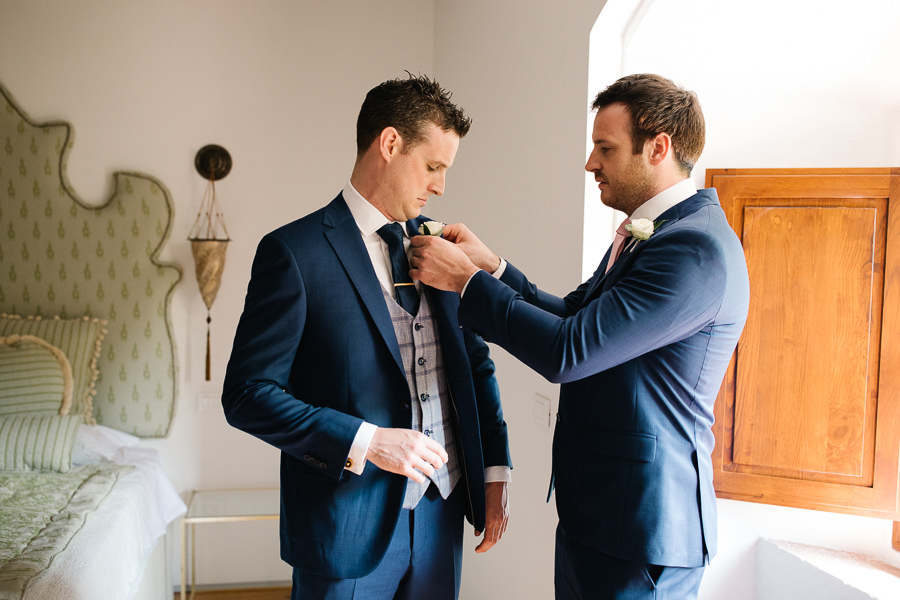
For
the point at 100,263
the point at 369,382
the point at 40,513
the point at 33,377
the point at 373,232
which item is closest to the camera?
the point at 369,382

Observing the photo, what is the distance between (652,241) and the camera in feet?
4.01

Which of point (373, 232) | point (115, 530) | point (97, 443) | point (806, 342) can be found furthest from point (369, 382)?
point (97, 443)

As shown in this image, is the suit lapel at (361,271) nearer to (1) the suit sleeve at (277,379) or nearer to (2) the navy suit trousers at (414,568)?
(1) the suit sleeve at (277,379)

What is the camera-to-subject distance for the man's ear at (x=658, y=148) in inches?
51.7

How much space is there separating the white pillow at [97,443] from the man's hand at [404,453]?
235 centimetres

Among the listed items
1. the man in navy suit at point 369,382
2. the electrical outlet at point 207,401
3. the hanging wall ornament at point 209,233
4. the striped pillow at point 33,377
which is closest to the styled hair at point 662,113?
the man in navy suit at point 369,382

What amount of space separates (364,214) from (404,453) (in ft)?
1.64

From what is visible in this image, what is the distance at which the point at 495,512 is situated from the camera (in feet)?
4.87

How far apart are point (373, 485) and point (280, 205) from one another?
2.45 metres

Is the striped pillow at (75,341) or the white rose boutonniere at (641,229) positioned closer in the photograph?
the white rose boutonniere at (641,229)

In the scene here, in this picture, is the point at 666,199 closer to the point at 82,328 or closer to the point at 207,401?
the point at 207,401

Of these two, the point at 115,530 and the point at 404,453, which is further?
the point at 115,530

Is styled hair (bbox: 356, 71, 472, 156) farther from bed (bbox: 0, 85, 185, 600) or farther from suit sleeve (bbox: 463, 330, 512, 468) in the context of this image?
bed (bbox: 0, 85, 185, 600)

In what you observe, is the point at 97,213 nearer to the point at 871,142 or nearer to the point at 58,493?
the point at 58,493
